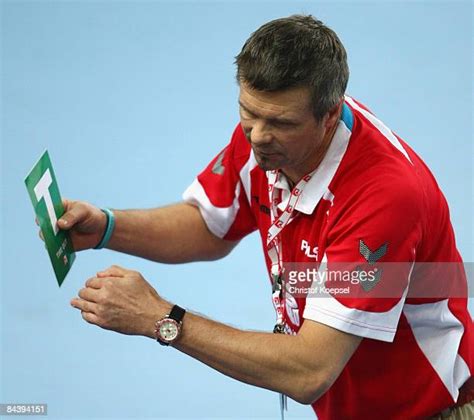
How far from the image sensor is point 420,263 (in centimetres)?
324

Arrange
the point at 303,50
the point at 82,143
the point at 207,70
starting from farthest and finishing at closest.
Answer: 1. the point at 207,70
2. the point at 82,143
3. the point at 303,50

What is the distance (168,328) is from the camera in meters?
3.06

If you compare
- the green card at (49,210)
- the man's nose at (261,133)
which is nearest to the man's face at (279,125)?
the man's nose at (261,133)

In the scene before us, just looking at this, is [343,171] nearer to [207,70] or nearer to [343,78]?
[343,78]

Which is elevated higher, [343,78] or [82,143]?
[82,143]

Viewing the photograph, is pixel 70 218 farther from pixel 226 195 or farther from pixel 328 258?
pixel 328 258

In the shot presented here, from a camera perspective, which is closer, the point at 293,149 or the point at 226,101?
the point at 293,149

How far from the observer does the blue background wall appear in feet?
16.7

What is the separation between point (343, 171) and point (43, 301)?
2616mm

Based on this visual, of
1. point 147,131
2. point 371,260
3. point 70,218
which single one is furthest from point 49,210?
point 147,131

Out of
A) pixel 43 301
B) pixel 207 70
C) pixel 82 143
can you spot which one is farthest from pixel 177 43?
pixel 43 301
